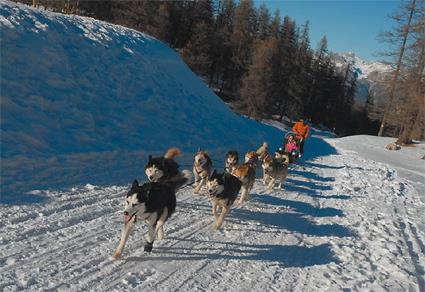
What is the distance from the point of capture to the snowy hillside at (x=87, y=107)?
9.53m

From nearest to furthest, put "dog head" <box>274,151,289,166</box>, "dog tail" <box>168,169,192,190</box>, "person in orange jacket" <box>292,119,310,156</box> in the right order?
"dog tail" <box>168,169,192,190</box> → "dog head" <box>274,151,289,166</box> → "person in orange jacket" <box>292,119,310,156</box>

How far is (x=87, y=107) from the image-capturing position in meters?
12.8

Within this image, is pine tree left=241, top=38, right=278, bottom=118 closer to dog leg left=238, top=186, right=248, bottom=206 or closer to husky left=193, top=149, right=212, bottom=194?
husky left=193, top=149, right=212, bottom=194

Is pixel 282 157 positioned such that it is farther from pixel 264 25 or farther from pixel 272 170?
pixel 264 25

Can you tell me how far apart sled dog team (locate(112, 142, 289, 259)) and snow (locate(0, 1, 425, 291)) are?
34 cm

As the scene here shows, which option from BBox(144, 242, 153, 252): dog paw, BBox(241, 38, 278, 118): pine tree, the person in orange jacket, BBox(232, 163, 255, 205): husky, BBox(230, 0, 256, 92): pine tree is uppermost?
BBox(230, 0, 256, 92): pine tree

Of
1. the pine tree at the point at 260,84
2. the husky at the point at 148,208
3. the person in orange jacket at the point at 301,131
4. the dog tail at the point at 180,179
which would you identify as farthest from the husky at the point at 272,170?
the pine tree at the point at 260,84

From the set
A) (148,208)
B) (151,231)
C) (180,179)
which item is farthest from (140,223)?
(148,208)

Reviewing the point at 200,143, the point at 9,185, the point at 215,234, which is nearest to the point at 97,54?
the point at 200,143

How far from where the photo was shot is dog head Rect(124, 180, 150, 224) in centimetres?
540

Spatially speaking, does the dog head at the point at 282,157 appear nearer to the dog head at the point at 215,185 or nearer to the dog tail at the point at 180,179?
the dog head at the point at 215,185

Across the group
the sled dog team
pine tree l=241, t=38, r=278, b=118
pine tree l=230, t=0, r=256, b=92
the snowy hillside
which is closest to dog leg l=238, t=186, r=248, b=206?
the sled dog team

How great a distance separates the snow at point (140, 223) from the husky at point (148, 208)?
0.82 ft

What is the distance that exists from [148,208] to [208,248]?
1456 millimetres
